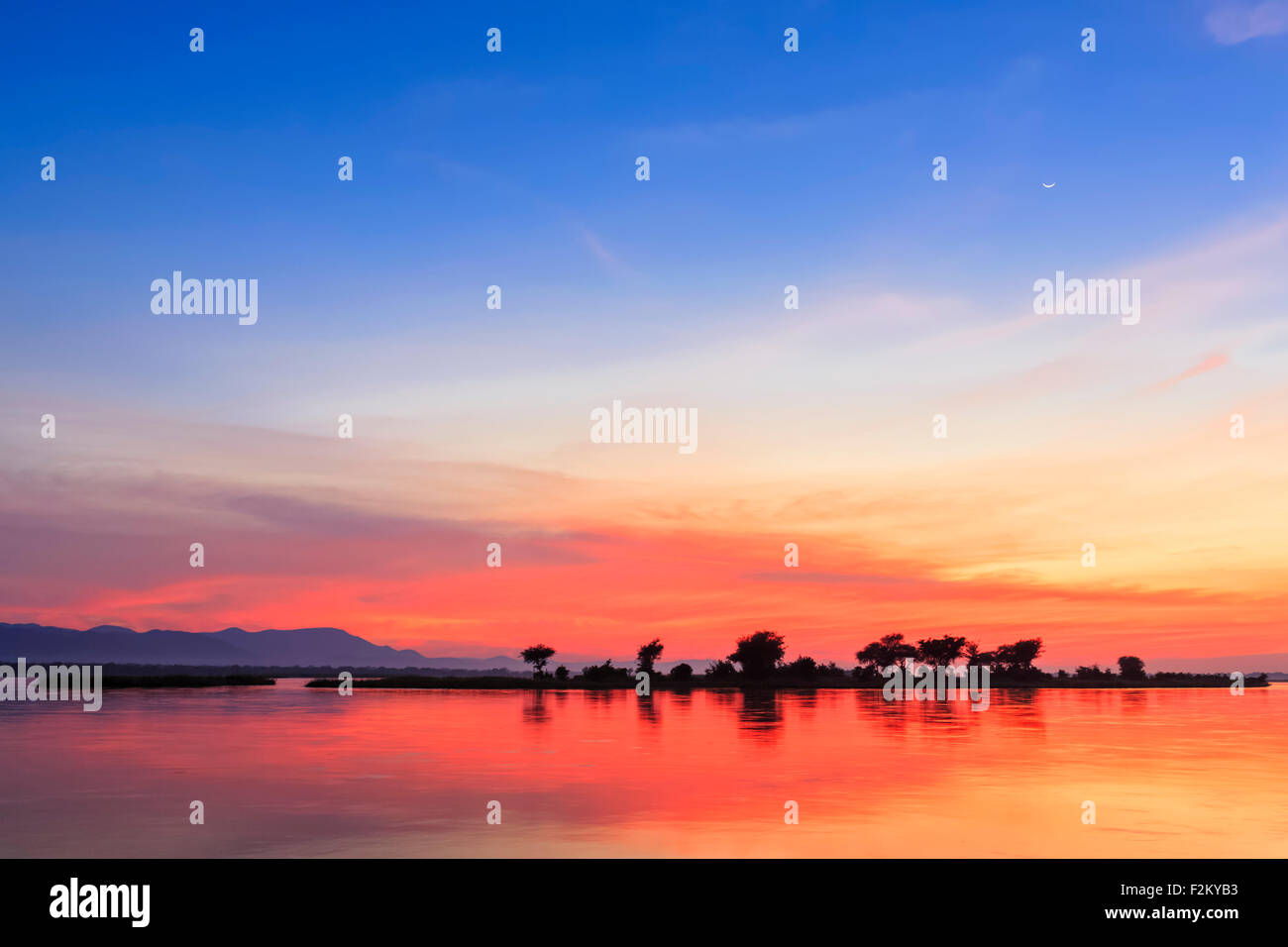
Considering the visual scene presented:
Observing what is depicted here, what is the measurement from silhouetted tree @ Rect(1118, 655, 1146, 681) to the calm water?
131211 mm

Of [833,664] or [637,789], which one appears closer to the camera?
[637,789]

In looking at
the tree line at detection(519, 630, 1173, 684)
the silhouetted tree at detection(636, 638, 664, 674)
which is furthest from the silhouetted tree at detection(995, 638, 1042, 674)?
the silhouetted tree at detection(636, 638, 664, 674)

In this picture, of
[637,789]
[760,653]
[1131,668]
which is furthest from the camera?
[1131,668]

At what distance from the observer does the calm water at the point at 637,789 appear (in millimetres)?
21328

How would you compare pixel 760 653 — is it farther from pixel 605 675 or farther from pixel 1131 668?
pixel 1131 668

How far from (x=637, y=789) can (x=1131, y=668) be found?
178856mm

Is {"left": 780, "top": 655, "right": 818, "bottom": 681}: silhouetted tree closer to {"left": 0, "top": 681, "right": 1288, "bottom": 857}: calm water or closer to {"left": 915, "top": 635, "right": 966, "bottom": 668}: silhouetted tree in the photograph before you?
{"left": 915, "top": 635, "right": 966, "bottom": 668}: silhouetted tree

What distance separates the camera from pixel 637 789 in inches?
1147

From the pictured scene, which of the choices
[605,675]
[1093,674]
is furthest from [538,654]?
[1093,674]

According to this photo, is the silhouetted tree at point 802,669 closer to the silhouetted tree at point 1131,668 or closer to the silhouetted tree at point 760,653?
the silhouetted tree at point 760,653

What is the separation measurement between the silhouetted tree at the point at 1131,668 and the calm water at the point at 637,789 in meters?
131

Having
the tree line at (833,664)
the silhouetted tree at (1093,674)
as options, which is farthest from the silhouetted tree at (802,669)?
the silhouetted tree at (1093,674)

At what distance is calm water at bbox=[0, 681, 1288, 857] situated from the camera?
21.3 metres
